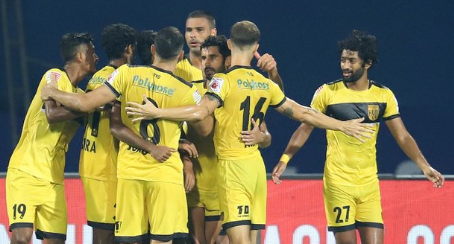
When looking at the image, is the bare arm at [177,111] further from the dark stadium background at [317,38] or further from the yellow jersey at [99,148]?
the dark stadium background at [317,38]

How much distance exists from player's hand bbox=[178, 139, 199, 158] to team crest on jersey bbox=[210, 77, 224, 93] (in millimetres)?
575

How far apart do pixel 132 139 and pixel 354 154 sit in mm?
2057

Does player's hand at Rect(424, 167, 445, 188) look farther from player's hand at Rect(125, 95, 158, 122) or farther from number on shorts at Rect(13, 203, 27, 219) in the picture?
number on shorts at Rect(13, 203, 27, 219)

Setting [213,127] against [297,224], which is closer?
[213,127]

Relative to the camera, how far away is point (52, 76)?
763cm

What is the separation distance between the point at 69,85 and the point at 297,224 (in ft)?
9.34

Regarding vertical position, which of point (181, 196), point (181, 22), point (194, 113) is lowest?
point (181, 196)

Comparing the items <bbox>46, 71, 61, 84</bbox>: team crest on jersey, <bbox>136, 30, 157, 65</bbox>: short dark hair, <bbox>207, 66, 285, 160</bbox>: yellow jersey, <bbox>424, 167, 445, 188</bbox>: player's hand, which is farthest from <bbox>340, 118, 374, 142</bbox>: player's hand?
<bbox>46, 71, 61, 84</bbox>: team crest on jersey

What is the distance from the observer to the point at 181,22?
13.0 meters

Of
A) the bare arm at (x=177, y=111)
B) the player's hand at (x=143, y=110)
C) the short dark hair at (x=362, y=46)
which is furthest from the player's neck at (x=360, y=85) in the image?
the player's hand at (x=143, y=110)

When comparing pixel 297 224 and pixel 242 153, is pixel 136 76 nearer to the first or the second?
pixel 242 153

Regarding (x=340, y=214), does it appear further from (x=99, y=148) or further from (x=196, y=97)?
(x=99, y=148)

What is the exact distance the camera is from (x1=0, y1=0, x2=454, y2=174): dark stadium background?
1285 cm

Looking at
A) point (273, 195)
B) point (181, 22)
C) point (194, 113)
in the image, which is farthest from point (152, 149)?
point (181, 22)
